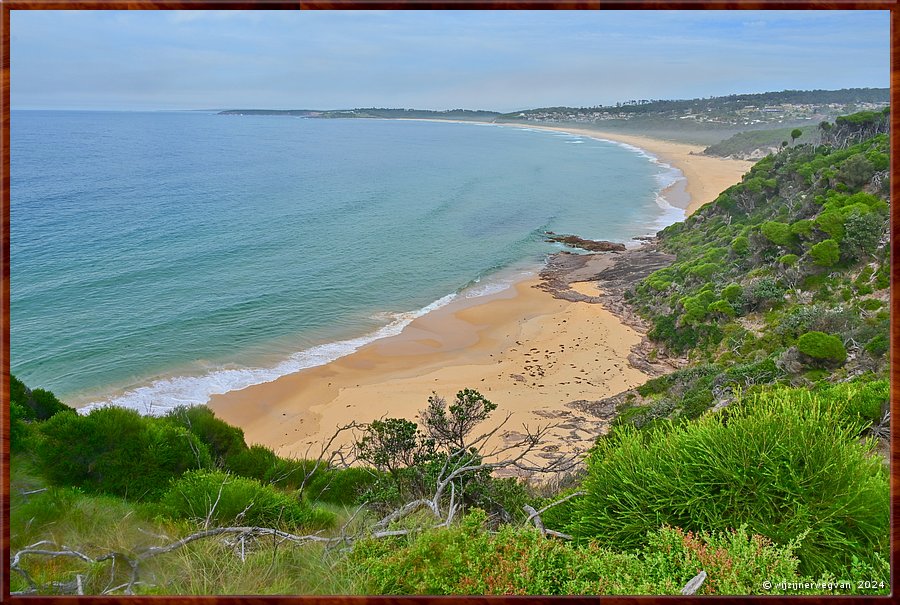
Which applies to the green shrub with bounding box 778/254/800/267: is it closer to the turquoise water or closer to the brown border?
the turquoise water

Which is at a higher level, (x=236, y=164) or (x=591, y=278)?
(x=236, y=164)

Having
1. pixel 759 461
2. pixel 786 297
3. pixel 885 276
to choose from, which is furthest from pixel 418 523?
pixel 786 297

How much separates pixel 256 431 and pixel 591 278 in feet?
48.4

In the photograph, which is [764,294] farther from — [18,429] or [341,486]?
[18,429]

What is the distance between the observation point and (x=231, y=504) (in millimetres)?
4402

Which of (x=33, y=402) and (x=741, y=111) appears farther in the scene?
(x=741, y=111)

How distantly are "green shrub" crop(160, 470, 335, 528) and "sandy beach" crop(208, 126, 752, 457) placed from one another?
3.95 m

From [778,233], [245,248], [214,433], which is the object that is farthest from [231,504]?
[245,248]

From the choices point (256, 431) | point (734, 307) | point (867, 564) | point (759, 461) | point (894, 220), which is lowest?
point (256, 431)

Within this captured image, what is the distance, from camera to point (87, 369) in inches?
556

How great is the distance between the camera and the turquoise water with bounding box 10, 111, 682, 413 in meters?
15.1

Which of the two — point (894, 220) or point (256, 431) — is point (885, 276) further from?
point (256, 431)

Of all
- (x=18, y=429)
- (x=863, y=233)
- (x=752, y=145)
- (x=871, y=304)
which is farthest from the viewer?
(x=752, y=145)

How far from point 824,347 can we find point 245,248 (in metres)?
22.8
